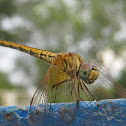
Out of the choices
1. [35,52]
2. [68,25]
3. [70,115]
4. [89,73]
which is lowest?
[70,115]

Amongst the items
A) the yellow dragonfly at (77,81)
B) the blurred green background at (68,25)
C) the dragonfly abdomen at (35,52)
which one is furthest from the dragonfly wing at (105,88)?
the blurred green background at (68,25)

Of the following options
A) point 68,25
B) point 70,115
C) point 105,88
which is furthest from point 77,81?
point 68,25

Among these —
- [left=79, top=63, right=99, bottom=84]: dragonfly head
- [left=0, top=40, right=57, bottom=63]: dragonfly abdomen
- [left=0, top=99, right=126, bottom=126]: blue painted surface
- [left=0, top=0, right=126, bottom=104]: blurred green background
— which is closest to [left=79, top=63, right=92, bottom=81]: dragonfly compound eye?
[left=79, top=63, right=99, bottom=84]: dragonfly head

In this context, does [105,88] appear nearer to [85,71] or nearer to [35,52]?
[85,71]

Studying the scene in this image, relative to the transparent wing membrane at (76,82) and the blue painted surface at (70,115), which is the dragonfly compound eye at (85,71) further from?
the blue painted surface at (70,115)

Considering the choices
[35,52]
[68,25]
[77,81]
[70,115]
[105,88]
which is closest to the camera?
[70,115]
